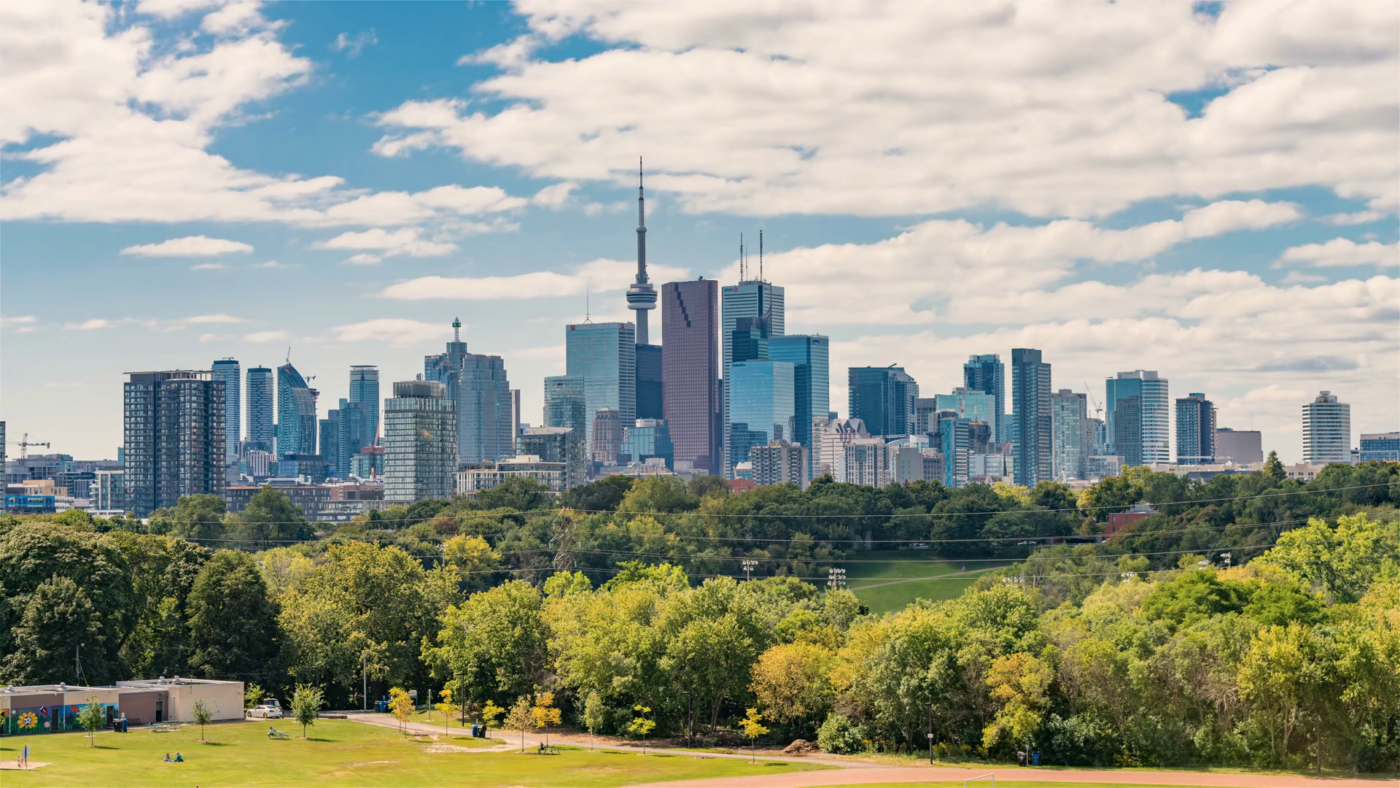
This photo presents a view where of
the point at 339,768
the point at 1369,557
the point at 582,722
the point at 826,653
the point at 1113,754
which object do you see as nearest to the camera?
the point at 339,768

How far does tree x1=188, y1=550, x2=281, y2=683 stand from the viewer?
113938 millimetres

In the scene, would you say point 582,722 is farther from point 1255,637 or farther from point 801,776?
point 1255,637

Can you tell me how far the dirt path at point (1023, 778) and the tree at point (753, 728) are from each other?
1024cm

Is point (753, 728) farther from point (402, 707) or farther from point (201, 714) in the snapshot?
point (201, 714)

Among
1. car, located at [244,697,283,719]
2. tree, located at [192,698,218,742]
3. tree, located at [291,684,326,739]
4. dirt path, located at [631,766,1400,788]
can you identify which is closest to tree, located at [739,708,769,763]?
dirt path, located at [631,766,1400,788]

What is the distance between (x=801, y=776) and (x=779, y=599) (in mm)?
43269

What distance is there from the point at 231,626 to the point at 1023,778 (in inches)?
2411

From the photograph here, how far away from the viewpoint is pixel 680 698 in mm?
101312

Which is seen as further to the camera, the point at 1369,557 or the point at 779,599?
the point at 1369,557

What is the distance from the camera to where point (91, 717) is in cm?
9150

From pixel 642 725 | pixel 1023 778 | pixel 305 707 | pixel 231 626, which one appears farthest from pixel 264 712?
pixel 1023 778

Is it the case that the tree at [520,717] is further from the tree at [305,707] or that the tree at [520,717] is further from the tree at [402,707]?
the tree at [305,707]

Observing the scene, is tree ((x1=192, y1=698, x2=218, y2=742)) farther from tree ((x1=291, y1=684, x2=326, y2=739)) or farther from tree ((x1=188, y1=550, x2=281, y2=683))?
tree ((x1=188, y1=550, x2=281, y2=683))

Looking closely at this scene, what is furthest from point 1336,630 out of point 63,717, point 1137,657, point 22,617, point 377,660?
point 22,617
